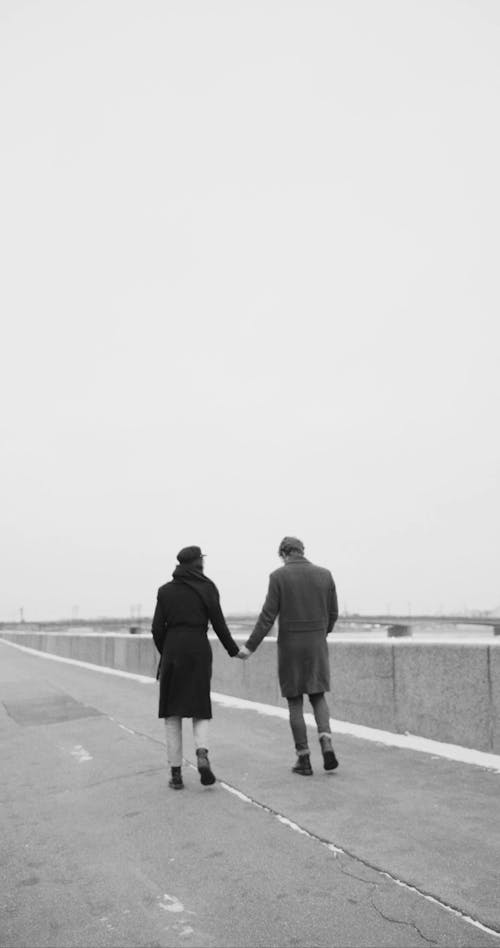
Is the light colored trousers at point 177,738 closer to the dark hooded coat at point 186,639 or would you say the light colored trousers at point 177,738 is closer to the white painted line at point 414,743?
the dark hooded coat at point 186,639

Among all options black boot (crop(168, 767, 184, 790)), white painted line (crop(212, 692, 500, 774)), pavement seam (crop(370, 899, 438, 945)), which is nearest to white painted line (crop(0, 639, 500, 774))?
white painted line (crop(212, 692, 500, 774))

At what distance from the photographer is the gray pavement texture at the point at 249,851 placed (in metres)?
3.31

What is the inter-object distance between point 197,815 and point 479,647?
316cm

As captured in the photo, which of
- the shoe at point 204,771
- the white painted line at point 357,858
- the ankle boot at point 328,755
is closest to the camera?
the white painted line at point 357,858

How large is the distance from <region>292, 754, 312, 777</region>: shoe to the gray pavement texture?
0.16 metres

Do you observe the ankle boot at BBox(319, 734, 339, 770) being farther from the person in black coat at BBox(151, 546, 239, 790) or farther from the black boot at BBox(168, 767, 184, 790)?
the black boot at BBox(168, 767, 184, 790)

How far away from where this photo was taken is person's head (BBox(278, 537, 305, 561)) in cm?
687

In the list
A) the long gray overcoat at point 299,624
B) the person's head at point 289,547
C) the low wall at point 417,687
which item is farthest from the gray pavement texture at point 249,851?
the person's head at point 289,547

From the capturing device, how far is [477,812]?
498 cm

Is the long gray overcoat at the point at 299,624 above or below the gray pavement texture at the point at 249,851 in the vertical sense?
above

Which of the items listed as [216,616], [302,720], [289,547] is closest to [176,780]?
[302,720]

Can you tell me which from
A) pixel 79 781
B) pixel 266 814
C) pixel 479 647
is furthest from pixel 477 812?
pixel 79 781

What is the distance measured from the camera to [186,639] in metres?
6.27

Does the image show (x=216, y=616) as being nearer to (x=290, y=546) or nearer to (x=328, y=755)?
(x=290, y=546)
